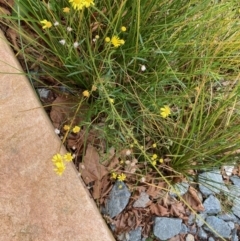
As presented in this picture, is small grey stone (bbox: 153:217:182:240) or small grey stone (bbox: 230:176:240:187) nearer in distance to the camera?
small grey stone (bbox: 153:217:182:240)

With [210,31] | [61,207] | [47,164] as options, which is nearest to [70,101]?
[47,164]

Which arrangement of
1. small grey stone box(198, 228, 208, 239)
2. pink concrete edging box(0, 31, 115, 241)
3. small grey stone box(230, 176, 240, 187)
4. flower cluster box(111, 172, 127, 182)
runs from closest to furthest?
1. pink concrete edging box(0, 31, 115, 241)
2. flower cluster box(111, 172, 127, 182)
3. small grey stone box(198, 228, 208, 239)
4. small grey stone box(230, 176, 240, 187)

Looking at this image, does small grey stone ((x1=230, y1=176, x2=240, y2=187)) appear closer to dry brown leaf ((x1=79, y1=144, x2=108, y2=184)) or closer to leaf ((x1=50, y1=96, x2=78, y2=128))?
dry brown leaf ((x1=79, y1=144, x2=108, y2=184))

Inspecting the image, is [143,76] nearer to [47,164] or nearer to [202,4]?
[202,4]

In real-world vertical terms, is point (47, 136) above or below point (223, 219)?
above

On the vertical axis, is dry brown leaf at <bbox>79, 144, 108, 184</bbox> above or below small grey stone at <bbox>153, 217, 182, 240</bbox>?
above

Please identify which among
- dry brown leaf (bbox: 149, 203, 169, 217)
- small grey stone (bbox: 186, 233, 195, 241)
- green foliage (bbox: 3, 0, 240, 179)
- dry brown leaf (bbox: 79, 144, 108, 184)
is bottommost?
small grey stone (bbox: 186, 233, 195, 241)

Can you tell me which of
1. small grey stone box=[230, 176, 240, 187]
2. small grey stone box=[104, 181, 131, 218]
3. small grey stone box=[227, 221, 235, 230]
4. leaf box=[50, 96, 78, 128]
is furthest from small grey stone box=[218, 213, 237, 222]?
leaf box=[50, 96, 78, 128]
